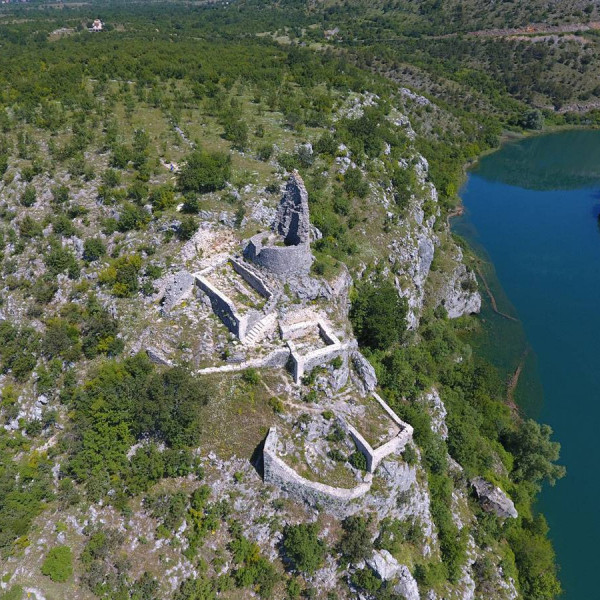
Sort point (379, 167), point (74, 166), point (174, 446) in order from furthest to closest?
1. point (379, 167)
2. point (74, 166)
3. point (174, 446)

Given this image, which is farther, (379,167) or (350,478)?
(379,167)

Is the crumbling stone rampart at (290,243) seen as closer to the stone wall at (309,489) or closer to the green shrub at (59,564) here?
the stone wall at (309,489)

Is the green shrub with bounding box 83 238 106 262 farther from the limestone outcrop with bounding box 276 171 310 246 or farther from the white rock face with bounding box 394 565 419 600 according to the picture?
the white rock face with bounding box 394 565 419 600

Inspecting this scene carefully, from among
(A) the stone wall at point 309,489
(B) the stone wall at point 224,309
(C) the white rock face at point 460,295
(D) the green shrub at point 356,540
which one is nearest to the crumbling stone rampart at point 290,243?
(B) the stone wall at point 224,309

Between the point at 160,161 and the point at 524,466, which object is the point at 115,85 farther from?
the point at 524,466

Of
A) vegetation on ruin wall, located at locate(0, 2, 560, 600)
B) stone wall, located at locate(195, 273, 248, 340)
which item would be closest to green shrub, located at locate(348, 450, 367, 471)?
vegetation on ruin wall, located at locate(0, 2, 560, 600)

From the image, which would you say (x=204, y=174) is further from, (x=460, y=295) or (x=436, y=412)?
(x=460, y=295)

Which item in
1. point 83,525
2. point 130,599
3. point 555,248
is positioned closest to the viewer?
point 130,599

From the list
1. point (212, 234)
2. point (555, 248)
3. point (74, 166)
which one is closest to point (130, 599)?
point (212, 234)
